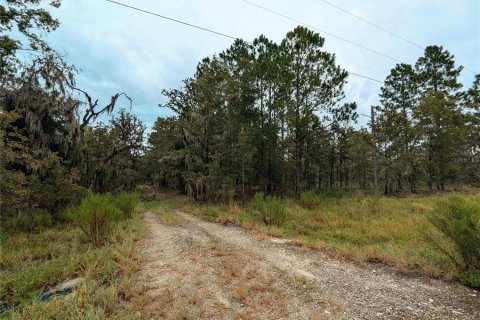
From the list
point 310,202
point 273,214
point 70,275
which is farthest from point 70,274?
point 310,202

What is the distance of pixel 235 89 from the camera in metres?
16.8

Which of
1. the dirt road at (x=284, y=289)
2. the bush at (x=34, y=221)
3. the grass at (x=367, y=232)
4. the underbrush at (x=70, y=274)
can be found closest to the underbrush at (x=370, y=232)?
the grass at (x=367, y=232)

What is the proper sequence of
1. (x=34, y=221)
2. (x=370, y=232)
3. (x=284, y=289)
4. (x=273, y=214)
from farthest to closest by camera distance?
1. (x=273, y=214)
2. (x=34, y=221)
3. (x=370, y=232)
4. (x=284, y=289)

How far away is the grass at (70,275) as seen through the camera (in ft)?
10.8

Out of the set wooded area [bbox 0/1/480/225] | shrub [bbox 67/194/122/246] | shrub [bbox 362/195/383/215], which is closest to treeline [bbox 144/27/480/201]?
wooded area [bbox 0/1/480/225]

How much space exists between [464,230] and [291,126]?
13913mm

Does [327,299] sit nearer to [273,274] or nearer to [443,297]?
[273,274]

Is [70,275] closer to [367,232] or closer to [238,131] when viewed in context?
[367,232]

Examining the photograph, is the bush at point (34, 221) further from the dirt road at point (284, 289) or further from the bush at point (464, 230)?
the bush at point (464, 230)

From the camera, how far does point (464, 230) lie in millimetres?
4199

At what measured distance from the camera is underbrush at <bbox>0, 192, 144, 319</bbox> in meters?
3.30

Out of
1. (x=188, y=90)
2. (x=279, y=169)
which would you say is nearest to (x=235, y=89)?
(x=188, y=90)

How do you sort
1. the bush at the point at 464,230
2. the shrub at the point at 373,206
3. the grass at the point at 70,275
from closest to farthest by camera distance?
the grass at the point at 70,275, the bush at the point at 464,230, the shrub at the point at 373,206

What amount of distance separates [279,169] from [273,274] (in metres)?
18.9
